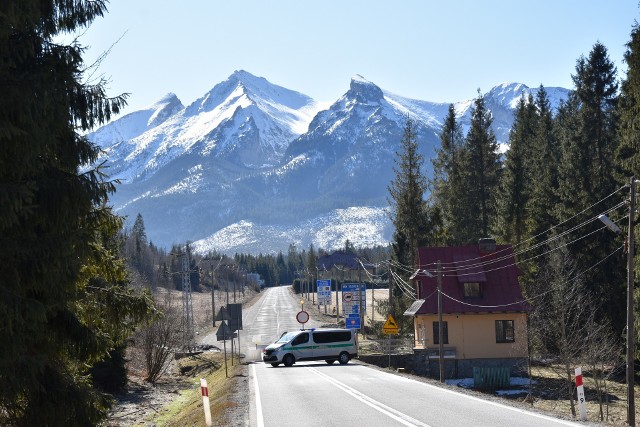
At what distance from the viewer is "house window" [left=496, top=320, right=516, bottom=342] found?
49344 millimetres

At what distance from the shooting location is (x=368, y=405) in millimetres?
19984

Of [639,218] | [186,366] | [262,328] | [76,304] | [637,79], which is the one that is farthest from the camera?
[262,328]

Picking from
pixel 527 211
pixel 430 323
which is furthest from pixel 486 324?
pixel 527 211

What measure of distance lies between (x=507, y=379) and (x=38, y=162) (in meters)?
36.5

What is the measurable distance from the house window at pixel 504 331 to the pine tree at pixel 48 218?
1518 inches

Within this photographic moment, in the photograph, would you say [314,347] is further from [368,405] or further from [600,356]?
[368,405]

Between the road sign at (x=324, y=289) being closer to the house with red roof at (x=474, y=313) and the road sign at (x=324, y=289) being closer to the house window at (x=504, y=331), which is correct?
the house with red roof at (x=474, y=313)

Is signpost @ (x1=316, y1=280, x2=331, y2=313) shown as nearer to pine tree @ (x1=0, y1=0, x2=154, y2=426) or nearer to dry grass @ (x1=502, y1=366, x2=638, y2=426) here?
dry grass @ (x1=502, y1=366, x2=638, y2=426)

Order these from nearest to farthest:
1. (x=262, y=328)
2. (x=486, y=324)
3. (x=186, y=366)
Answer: (x=486, y=324), (x=186, y=366), (x=262, y=328)

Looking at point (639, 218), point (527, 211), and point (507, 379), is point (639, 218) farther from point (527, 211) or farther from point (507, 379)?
point (527, 211)

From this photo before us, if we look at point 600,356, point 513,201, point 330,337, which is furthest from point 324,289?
point 600,356

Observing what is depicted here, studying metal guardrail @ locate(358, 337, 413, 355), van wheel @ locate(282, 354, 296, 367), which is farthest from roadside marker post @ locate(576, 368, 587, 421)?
metal guardrail @ locate(358, 337, 413, 355)

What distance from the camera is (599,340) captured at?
42.3m

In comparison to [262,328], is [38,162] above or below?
above
